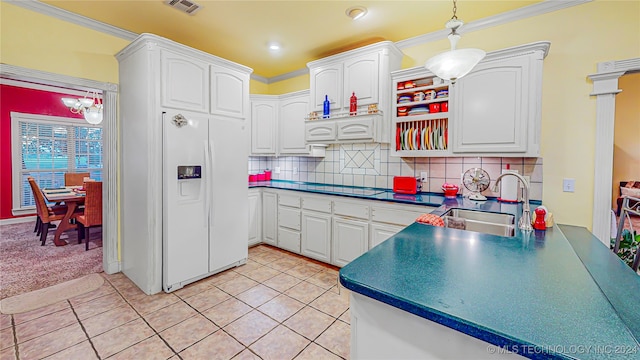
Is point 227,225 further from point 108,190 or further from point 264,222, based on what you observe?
point 108,190

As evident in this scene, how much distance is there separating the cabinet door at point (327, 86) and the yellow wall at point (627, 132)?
165 inches

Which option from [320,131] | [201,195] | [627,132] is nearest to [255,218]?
[201,195]

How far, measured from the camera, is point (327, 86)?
3.33 meters

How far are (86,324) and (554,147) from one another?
13.6 feet

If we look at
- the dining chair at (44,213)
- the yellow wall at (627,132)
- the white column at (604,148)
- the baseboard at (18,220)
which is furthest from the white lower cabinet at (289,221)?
the baseboard at (18,220)

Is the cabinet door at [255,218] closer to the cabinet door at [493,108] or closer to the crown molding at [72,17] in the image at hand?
the crown molding at [72,17]

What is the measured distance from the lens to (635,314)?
74cm

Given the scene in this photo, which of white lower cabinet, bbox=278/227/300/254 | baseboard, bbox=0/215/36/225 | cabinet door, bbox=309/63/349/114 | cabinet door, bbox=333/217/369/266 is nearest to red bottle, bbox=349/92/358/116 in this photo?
cabinet door, bbox=309/63/349/114

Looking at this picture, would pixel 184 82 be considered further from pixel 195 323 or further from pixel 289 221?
pixel 195 323

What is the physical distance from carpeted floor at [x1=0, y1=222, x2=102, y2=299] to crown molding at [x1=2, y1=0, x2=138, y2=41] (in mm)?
2604

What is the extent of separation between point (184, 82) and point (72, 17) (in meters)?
1.22

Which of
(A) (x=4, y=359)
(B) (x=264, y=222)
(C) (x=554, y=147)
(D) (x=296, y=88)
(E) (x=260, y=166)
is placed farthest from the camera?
(E) (x=260, y=166)

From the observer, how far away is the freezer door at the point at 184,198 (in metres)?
2.50

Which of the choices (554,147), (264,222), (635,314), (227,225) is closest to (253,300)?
(227,225)
